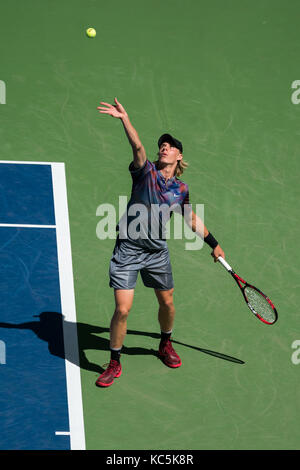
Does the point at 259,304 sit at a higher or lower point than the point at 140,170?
lower

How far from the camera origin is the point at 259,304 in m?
7.46

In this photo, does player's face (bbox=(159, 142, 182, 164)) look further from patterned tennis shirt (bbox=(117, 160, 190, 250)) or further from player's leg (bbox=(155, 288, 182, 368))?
player's leg (bbox=(155, 288, 182, 368))

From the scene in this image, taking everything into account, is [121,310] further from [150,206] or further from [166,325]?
[150,206]

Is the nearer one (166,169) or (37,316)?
(166,169)

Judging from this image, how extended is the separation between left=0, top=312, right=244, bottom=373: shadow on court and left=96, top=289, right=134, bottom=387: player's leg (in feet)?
1.01

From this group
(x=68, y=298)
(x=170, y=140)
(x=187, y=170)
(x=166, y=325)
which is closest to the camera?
(x=170, y=140)

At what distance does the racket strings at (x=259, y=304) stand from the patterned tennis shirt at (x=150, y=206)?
111cm

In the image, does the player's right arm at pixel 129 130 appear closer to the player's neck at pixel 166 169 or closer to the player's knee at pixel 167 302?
the player's neck at pixel 166 169

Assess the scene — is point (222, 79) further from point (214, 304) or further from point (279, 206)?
point (214, 304)

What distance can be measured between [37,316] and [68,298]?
1.50ft

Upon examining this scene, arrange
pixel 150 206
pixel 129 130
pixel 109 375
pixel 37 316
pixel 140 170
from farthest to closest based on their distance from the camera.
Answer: pixel 37 316 → pixel 109 375 → pixel 150 206 → pixel 140 170 → pixel 129 130

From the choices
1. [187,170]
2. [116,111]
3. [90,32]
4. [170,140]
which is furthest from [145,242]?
[90,32]

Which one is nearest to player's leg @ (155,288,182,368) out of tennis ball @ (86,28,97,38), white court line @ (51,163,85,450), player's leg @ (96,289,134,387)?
player's leg @ (96,289,134,387)

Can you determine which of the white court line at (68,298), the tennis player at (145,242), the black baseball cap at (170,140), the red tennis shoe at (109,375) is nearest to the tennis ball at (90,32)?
the white court line at (68,298)
